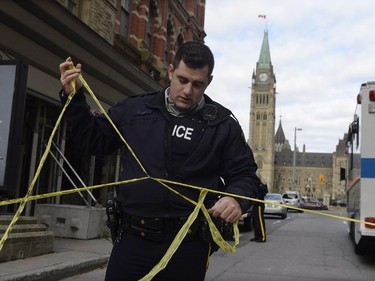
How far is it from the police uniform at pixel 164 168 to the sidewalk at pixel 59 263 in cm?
364

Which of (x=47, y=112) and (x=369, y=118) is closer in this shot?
(x=369, y=118)

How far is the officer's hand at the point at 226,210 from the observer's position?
8.59 feet

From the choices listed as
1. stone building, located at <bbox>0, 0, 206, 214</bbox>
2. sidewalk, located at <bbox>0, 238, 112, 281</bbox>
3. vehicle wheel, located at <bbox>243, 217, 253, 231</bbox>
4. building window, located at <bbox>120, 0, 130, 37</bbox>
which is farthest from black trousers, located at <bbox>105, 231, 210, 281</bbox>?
building window, located at <bbox>120, 0, 130, 37</bbox>

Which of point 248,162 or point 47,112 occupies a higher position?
point 47,112

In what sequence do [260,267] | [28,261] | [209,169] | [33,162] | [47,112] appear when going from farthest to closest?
1. [47,112]
2. [33,162]
3. [260,267]
4. [28,261]
5. [209,169]

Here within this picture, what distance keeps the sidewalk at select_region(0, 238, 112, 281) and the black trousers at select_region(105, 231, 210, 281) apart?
364 centimetres

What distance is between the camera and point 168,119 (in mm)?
2855

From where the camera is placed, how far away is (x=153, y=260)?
267 centimetres

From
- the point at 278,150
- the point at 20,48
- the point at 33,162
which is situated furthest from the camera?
the point at 278,150

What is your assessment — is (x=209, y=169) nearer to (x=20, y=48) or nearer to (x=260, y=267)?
(x=260, y=267)

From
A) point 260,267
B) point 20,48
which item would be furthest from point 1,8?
point 260,267

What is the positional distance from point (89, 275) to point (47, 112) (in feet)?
19.4

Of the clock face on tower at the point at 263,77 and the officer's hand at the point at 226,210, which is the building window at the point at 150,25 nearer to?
the officer's hand at the point at 226,210

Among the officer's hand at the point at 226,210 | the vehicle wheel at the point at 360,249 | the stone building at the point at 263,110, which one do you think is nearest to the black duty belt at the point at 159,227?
the officer's hand at the point at 226,210
